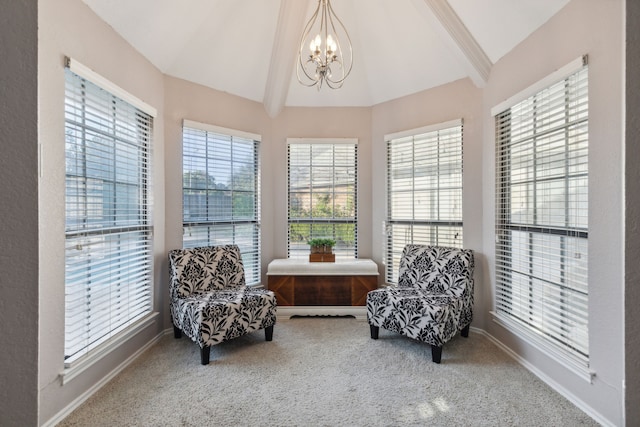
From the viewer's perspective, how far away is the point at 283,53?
3297 mm

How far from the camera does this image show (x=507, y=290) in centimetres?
275

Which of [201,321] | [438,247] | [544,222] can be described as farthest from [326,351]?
[544,222]

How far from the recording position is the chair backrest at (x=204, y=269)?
287 centimetres

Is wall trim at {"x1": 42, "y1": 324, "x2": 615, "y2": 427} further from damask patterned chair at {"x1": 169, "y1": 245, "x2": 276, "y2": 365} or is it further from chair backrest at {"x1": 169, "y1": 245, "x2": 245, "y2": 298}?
chair backrest at {"x1": 169, "y1": 245, "x2": 245, "y2": 298}

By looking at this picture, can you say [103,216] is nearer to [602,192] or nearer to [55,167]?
[55,167]

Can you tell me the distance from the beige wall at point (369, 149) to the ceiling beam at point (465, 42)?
109mm

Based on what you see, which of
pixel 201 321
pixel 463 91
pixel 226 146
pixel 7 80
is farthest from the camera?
pixel 226 146

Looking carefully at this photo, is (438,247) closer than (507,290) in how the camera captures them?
No

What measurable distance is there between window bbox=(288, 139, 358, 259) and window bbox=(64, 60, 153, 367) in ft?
5.53

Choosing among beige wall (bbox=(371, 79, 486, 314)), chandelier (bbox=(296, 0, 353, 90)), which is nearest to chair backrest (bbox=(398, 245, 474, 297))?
beige wall (bbox=(371, 79, 486, 314))

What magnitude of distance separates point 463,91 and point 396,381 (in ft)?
9.18

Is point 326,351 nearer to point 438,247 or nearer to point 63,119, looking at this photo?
point 438,247

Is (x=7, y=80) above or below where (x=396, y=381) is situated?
above

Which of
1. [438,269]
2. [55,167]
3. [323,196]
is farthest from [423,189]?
[55,167]
